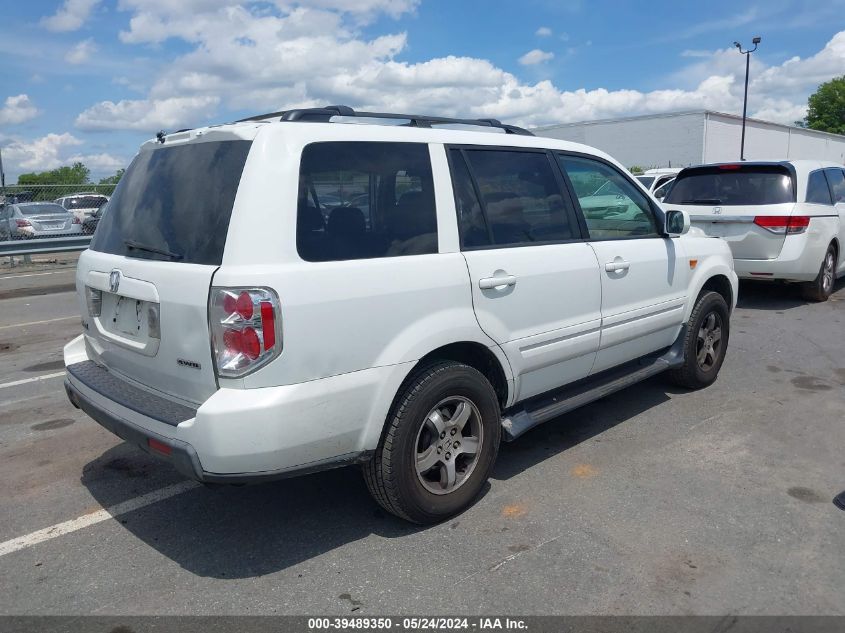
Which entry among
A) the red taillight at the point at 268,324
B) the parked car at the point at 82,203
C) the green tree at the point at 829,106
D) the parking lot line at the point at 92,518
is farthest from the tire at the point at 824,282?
the green tree at the point at 829,106

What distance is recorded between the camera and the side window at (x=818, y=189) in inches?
349

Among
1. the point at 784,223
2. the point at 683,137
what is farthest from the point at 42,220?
the point at 683,137

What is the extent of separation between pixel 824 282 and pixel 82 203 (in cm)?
1641

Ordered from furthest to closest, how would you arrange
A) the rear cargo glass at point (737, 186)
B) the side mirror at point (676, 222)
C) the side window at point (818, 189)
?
the side window at point (818, 189) → the rear cargo glass at point (737, 186) → the side mirror at point (676, 222)

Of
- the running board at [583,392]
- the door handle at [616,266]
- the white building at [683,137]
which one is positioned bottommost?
the running board at [583,392]

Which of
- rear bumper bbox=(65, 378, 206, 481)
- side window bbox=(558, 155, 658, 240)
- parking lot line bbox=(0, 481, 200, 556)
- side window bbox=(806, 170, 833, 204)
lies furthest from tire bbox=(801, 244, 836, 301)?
rear bumper bbox=(65, 378, 206, 481)

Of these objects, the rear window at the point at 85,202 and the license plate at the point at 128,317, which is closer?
the license plate at the point at 128,317

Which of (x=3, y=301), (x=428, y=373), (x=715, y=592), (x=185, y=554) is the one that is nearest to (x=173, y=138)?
(x=428, y=373)

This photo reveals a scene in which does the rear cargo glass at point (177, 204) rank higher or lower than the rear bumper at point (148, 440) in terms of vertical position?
higher

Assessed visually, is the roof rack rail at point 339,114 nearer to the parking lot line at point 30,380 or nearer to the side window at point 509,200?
the side window at point 509,200

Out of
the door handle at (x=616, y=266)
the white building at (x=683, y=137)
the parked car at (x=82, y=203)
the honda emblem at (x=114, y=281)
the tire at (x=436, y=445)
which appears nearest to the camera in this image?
the tire at (x=436, y=445)

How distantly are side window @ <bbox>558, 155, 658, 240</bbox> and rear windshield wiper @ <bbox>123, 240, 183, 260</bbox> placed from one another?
2380 mm

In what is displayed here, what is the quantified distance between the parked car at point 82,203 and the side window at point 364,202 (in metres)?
15.8

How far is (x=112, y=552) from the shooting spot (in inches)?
132
